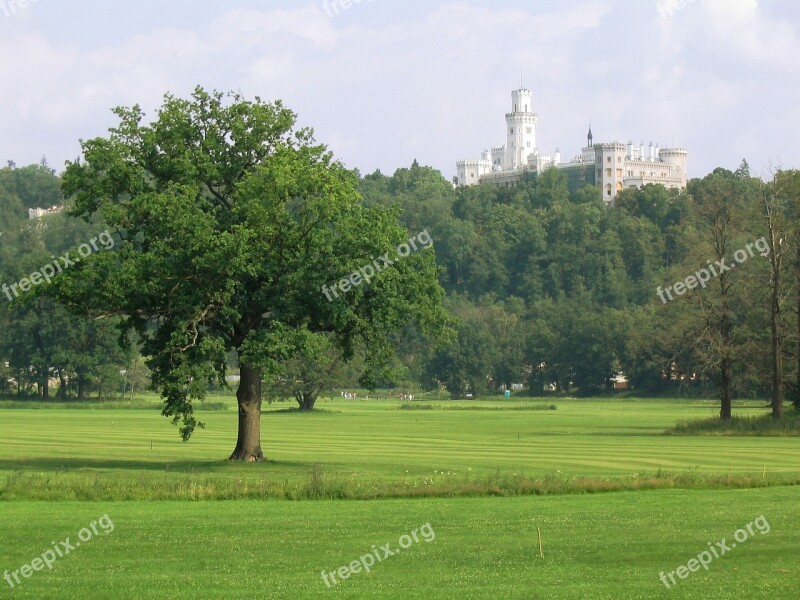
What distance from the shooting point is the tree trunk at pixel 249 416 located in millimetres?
46844

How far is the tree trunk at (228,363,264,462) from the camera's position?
4684cm

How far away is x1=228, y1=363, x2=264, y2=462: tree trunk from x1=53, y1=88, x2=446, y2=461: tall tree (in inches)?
2.0

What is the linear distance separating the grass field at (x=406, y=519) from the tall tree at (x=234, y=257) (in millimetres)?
4036

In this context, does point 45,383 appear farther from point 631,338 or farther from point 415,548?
point 415,548

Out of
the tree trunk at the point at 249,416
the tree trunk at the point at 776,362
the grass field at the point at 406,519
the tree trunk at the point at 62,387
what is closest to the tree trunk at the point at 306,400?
the tree trunk at the point at 62,387

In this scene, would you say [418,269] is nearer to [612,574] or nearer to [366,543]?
[366,543]

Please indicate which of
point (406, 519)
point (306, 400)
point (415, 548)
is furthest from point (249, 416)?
point (306, 400)

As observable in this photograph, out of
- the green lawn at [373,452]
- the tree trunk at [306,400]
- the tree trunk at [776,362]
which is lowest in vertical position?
the green lawn at [373,452]

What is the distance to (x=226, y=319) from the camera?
46.3 m

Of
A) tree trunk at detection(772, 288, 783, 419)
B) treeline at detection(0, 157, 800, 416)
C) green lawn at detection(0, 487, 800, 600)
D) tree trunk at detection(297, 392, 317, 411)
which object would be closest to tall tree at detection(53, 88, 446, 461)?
treeline at detection(0, 157, 800, 416)

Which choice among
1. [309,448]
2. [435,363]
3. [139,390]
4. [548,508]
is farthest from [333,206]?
[435,363]

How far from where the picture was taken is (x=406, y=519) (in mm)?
28516

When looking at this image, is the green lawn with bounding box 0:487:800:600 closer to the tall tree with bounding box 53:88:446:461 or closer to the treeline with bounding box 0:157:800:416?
the tall tree with bounding box 53:88:446:461

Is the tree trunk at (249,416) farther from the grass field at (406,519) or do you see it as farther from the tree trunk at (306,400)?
the tree trunk at (306,400)
